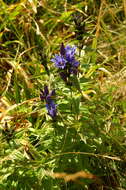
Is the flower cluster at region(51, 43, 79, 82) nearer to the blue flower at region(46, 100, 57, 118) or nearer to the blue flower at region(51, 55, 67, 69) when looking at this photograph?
the blue flower at region(51, 55, 67, 69)

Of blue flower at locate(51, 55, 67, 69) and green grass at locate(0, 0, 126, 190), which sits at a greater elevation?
blue flower at locate(51, 55, 67, 69)

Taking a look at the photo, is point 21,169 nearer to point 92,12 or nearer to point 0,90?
point 0,90

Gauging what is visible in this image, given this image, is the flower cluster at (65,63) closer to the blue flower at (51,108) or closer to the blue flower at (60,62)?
the blue flower at (60,62)

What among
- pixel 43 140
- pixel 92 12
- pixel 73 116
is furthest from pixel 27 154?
pixel 92 12

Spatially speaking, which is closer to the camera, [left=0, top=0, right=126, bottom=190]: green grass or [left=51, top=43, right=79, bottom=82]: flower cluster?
[left=51, top=43, right=79, bottom=82]: flower cluster

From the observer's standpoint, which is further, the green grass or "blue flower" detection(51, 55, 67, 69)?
the green grass

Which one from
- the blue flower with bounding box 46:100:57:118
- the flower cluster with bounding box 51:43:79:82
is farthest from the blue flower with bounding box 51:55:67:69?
the blue flower with bounding box 46:100:57:118

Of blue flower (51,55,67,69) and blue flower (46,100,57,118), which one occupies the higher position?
blue flower (51,55,67,69)

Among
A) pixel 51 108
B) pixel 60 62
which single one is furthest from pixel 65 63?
pixel 51 108

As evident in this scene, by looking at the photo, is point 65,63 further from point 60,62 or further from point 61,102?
point 61,102
